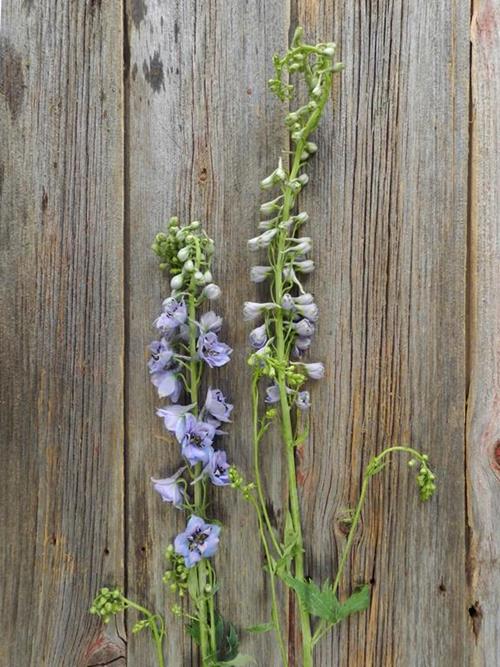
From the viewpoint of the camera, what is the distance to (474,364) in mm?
1257

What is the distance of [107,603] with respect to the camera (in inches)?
48.0

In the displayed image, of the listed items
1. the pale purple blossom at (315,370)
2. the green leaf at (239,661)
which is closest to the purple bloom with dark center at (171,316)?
the pale purple blossom at (315,370)

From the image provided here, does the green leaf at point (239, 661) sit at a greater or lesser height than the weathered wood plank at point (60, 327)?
lesser

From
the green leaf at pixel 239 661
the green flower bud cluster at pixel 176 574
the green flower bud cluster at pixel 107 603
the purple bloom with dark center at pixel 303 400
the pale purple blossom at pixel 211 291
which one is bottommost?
the green leaf at pixel 239 661

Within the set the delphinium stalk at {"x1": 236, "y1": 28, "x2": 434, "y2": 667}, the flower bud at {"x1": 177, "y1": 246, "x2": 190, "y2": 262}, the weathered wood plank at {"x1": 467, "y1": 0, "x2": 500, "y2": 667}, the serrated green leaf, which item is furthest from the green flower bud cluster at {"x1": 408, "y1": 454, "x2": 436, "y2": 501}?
the flower bud at {"x1": 177, "y1": 246, "x2": 190, "y2": 262}

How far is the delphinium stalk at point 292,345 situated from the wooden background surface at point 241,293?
0.15 feet

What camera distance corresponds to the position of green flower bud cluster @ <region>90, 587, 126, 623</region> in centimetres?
121

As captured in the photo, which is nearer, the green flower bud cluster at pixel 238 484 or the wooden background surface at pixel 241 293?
the green flower bud cluster at pixel 238 484

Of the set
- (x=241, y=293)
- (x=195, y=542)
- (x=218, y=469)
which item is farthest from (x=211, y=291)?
(x=195, y=542)

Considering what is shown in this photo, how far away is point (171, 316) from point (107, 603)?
22.7 inches

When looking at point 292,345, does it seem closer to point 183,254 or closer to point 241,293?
point 241,293

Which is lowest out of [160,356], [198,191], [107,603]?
[107,603]

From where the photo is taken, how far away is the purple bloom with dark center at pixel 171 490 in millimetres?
1206

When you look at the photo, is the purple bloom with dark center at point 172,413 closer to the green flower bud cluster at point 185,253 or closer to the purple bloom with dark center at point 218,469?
the purple bloom with dark center at point 218,469
